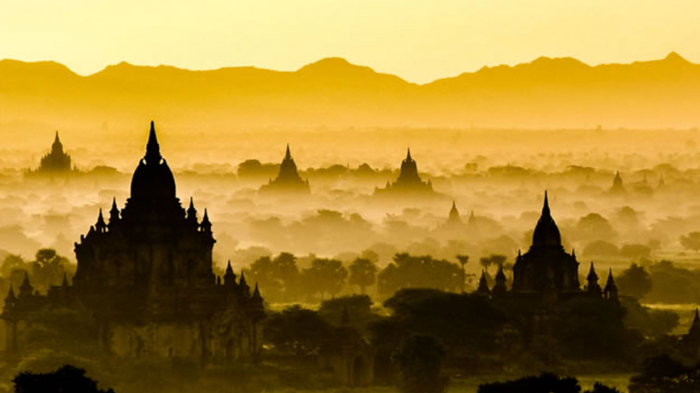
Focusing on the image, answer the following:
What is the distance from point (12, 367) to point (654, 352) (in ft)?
142

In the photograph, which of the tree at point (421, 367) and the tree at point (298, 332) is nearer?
the tree at point (421, 367)

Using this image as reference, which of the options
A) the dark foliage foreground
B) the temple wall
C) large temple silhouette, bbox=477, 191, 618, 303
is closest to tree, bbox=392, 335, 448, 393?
the temple wall

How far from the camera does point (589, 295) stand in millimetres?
192375

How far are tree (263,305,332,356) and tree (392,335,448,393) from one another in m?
11.0

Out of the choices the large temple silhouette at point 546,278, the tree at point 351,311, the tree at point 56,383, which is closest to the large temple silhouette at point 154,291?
the tree at point 351,311

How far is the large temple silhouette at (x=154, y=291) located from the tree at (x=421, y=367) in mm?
13716

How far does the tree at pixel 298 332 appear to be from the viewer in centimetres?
16450

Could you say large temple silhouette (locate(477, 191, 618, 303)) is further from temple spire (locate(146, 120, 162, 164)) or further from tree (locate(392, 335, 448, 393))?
tree (locate(392, 335, 448, 393))

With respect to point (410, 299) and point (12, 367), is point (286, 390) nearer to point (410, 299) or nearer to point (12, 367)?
point (12, 367)

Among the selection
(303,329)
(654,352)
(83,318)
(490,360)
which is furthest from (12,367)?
(654,352)

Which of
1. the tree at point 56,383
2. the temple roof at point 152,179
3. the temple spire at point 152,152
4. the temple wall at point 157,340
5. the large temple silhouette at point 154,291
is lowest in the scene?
the tree at point 56,383

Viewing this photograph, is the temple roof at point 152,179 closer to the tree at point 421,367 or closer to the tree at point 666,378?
the tree at point 421,367

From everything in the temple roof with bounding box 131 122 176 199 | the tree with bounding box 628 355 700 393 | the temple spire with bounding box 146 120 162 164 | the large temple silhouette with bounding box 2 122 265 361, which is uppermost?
the temple spire with bounding box 146 120 162 164

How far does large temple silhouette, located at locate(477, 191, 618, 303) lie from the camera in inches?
7584
